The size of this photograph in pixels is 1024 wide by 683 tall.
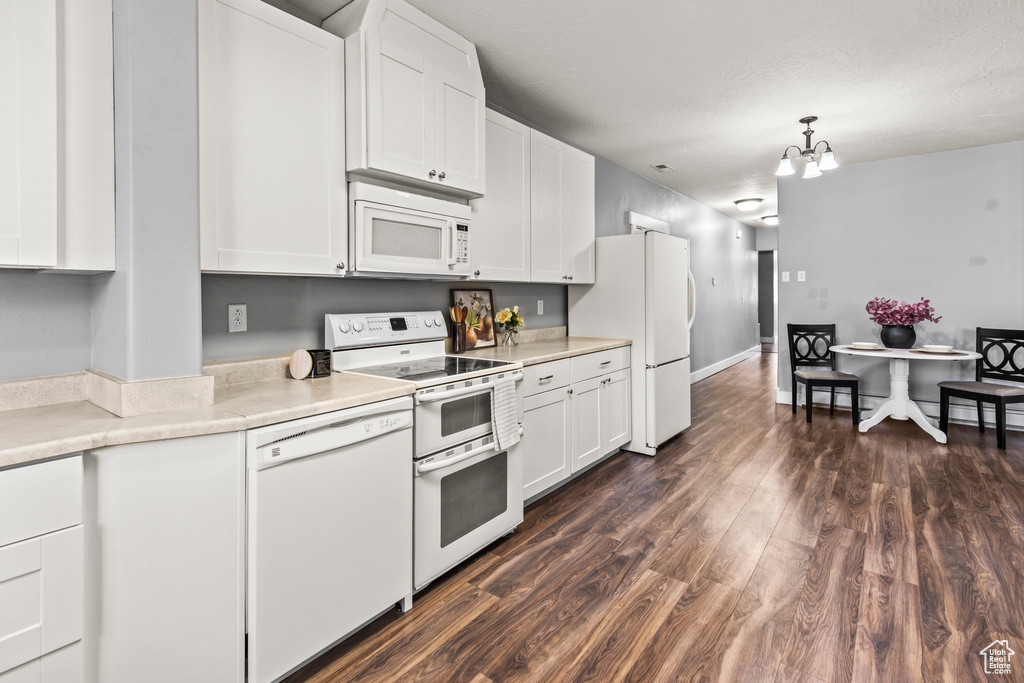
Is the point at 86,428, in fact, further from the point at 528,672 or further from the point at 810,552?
the point at 810,552

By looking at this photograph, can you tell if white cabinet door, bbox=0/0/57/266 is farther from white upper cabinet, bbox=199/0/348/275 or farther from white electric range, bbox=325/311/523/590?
white electric range, bbox=325/311/523/590

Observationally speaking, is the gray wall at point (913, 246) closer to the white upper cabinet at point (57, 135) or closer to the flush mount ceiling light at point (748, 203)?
the flush mount ceiling light at point (748, 203)

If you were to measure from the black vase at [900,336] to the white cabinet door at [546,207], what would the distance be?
3034mm

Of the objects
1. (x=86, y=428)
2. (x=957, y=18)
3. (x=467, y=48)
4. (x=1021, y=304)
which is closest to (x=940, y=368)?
(x=1021, y=304)

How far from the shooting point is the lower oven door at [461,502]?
1951mm

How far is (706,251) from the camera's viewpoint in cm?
705

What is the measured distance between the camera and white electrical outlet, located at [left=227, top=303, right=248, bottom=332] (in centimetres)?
198

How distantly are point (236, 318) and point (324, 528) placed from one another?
94 cm

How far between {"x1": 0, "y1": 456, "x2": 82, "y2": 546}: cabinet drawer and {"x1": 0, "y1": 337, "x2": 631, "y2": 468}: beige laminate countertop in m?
0.03

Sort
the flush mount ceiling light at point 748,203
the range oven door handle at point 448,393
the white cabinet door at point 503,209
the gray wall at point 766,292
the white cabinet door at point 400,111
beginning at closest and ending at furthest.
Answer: the range oven door handle at point 448,393 < the white cabinet door at point 400,111 < the white cabinet door at point 503,209 < the flush mount ceiling light at point 748,203 < the gray wall at point 766,292

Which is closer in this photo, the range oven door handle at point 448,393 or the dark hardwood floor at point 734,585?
the dark hardwood floor at point 734,585

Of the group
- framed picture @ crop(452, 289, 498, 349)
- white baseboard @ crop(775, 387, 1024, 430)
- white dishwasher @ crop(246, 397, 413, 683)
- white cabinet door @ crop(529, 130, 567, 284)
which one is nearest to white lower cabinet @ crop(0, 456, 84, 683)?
white dishwasher @ crop(246, 397, 413, 683)

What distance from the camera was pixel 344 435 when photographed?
5.33 ft

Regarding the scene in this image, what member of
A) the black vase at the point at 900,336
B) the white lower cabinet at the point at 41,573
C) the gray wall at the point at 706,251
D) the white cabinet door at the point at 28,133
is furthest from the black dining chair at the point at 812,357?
the white cabinet door at the point at 28,133
